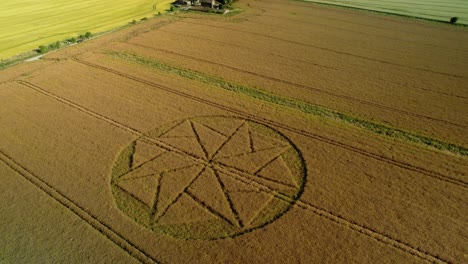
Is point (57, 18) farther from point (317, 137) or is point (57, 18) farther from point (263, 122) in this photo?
point (317, 137)

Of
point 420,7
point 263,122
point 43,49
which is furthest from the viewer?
point 420,7

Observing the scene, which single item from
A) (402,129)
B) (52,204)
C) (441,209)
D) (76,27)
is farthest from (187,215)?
(76,27)

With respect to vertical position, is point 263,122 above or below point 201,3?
below

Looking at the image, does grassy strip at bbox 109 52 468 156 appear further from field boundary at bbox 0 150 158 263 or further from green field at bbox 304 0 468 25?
green field at bbox 304 0 468 25

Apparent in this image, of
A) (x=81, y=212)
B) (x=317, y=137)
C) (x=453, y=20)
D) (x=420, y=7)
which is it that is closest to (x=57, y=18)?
(x=81, y=212)

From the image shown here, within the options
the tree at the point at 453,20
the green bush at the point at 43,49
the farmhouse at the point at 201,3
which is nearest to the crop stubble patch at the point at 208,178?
the green bush at the point at 43,49

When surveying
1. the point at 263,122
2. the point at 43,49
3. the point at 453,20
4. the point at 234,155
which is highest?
the point at 453,20

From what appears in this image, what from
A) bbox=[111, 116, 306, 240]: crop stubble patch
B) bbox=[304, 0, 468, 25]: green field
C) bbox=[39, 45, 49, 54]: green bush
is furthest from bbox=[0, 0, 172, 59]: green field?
bbox=[304, 0, 468, 25]: green field
